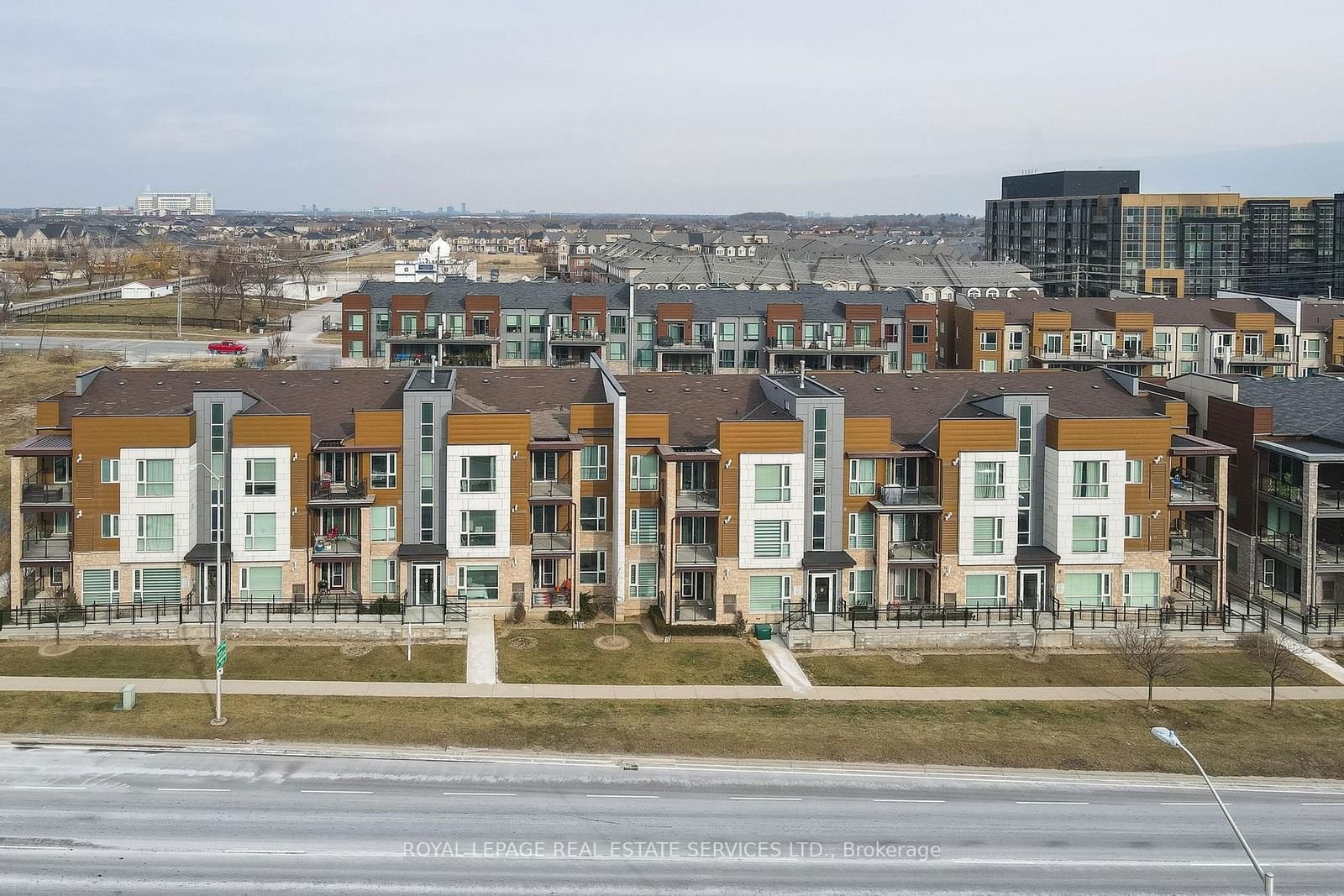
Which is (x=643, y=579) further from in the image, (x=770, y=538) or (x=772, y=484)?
(x=772, y=484)

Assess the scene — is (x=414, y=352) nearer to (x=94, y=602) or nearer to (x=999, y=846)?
(x=94, y=602)

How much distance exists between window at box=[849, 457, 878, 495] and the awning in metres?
2.98

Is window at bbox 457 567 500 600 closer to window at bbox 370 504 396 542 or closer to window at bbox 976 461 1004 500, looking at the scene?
window at bbox 370 504 396 542

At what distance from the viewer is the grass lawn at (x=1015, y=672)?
47844 millimetres

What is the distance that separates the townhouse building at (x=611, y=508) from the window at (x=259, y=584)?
8cm

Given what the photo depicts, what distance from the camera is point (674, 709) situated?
44094 millimetres

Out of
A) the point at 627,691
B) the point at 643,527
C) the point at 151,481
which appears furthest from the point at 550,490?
the point at 151,481

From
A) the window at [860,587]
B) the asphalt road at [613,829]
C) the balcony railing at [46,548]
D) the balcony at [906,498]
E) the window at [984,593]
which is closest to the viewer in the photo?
the asphalt road at [613,829]

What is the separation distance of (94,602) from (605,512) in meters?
21.9

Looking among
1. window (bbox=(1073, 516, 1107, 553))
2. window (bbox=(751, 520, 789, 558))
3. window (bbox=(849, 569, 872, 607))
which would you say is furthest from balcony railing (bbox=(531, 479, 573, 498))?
window (bbox=(1073, 516, 1107, 553))

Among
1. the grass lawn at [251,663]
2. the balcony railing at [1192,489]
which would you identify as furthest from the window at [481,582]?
the balcony railing at [1192,489]

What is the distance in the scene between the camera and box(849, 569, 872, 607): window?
54.9 meters

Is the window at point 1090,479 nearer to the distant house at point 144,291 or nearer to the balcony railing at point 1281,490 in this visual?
the balcony railing at point 1281,490

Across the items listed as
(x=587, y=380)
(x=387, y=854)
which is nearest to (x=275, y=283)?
(x=587, y=380)
